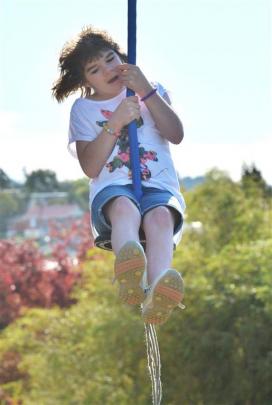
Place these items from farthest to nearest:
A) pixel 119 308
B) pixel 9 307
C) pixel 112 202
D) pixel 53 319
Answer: pixel 9 307 < pixel 53 319 < pixel 119 308 < pixel 112 202

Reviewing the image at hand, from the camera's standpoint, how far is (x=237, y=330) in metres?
7.39

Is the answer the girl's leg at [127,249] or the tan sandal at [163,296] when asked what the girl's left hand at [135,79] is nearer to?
the girl's leg at [127,249]

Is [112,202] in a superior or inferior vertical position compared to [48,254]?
inferior

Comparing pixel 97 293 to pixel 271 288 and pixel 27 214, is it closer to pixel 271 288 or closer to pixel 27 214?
pixel 271 288

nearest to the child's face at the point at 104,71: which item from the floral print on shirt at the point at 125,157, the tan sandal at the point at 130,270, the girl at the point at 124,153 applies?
the girl at the point at 124,153

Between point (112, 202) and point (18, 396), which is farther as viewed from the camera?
point (18, 396)

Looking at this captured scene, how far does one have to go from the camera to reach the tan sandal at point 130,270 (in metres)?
2.67

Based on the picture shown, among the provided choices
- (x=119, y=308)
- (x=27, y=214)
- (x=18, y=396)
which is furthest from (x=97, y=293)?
(x=27, y=214)

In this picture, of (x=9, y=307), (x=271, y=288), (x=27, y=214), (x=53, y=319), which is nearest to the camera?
(x=271, y=288)

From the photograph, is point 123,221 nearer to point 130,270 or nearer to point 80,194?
point 130,270

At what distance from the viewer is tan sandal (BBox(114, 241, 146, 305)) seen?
267cm

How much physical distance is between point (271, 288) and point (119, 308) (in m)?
1.32

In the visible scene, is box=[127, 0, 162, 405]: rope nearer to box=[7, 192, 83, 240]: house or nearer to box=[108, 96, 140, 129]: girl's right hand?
box=[108, 96, 140, 129]: girl's right hand

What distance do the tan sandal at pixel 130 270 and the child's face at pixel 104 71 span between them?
497 mm
